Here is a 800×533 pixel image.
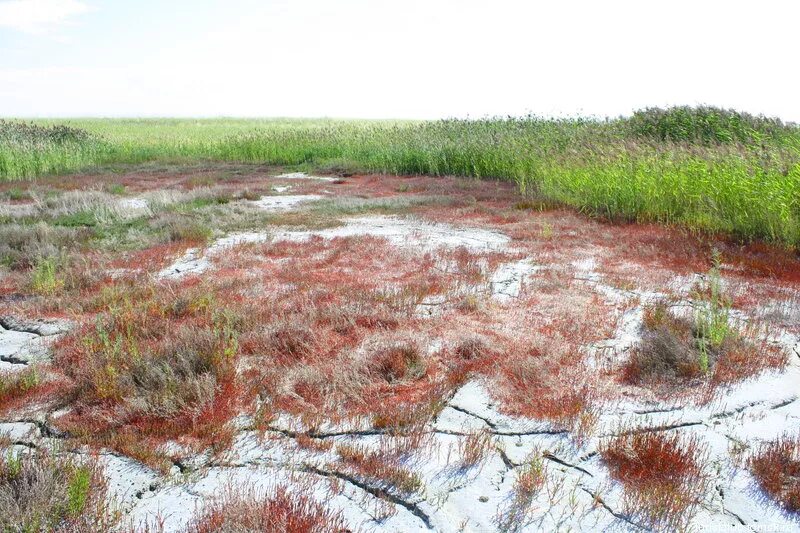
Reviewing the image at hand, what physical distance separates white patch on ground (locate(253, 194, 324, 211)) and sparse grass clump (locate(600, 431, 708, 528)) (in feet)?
37.3

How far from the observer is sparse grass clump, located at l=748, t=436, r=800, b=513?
370 cm

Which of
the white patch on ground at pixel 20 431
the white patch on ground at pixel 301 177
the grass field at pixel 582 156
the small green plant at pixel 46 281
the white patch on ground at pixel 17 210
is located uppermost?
the grass field at pixel 582 156

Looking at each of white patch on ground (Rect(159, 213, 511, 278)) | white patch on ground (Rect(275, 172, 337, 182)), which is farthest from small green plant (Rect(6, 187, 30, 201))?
white patch on ground (Rect(159, 213, 511, 278))

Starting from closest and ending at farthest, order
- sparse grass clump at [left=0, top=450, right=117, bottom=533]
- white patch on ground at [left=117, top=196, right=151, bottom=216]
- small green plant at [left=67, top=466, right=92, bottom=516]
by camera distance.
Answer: sparse grass clump at [left=0, top=450, right=117, bottom=533]
small green plant at [left=67, top=466, right=92, bottom=516]
white patch on ground at [left=117, top=196, right=151, bottom=216]

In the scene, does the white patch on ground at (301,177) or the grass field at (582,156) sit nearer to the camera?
the grass field at (582,156)

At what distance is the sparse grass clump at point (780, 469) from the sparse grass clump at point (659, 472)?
0.33 m

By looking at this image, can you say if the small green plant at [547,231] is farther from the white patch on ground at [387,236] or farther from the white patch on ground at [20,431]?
the white patch on ground at [20,431]

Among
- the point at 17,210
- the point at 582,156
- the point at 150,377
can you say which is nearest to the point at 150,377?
the point at 150,377

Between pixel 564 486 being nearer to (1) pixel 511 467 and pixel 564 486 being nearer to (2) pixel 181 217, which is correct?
(1) pixel 511 467

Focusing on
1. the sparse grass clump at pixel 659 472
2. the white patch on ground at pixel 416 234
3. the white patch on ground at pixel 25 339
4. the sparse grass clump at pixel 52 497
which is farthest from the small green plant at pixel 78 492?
the white patch on ground at pixel 416 234

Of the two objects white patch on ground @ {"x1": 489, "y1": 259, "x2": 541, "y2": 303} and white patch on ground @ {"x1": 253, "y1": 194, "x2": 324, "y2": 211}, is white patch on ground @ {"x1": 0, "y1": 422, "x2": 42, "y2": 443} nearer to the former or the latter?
white patch on ground @ {"x1": 489, "y1": 259, "x2": 541, "y2": 303}

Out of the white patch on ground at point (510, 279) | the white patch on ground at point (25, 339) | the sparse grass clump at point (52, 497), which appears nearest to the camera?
the sparse grass clump at point (52, 497)

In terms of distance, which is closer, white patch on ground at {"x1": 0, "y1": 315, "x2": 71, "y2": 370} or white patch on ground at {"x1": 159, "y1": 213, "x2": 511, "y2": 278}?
white patch on ground at {"x1": 0, "y1": 315, "x2": 71, "y2": 370}

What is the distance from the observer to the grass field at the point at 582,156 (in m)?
11.4
